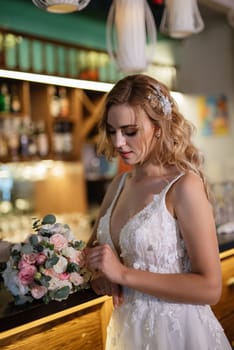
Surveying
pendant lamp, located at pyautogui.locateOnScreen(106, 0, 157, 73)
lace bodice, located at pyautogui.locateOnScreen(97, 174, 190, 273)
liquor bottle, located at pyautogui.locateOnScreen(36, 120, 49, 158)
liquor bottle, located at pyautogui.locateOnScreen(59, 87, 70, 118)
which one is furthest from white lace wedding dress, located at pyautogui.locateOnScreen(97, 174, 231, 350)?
liquor bottle, located at pyautogui.locateOnScreen(59, 87, 70, 118)

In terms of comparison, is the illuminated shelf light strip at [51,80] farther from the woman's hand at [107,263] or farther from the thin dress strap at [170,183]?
the woman's hand at [107,263]

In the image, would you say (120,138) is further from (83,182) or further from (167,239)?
(83,182)

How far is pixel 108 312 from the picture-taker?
Result: 1955mm

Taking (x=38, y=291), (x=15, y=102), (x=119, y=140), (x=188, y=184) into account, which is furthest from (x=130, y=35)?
(x=15, y=102)

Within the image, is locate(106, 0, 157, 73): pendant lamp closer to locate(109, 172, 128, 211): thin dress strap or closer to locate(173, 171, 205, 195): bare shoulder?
locate(109, 172, 128, 211): thin dress strap

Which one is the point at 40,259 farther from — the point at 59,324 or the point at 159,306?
the point at 159,306

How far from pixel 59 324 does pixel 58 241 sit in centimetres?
29

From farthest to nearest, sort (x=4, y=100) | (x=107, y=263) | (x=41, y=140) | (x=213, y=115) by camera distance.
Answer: (x=213, y=115) → (x=41, y=140) → (x=4, y=100) → (x=107, y=263)

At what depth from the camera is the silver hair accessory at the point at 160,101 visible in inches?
67.0

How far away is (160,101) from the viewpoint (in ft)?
5.61

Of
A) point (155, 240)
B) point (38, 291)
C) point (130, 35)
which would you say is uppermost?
point (130, 35)

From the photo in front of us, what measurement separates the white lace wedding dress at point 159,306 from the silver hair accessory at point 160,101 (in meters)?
0.22

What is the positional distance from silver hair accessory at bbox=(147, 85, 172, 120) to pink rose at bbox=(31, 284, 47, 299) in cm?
65

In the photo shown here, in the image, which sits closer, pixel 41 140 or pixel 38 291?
pixel 38 291
